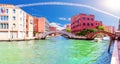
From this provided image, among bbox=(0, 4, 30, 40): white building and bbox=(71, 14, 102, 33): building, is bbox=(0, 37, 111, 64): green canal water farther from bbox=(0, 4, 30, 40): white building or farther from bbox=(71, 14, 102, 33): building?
bbox=(71, 14, 102, 33): building

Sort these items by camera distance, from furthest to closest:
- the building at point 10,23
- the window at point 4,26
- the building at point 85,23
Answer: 1. the building at point 85,23
2. the window at point 4,26
3. the building at point 10,23

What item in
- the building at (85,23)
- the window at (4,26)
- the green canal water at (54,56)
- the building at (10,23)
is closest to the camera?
the green canal water at (54,56)

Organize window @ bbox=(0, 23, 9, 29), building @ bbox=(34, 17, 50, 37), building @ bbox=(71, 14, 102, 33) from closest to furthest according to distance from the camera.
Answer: window @ bbox=(0, 23, 9, 29)
building @ bbox=(71, 14, 102, 33)
building @ bbox=(34, 17, 50, 37)

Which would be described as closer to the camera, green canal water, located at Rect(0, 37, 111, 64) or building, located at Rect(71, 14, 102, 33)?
green canal water, located at Rect(0, 37, 111, 64)

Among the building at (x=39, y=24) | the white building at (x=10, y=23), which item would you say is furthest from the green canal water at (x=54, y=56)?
the building at (x=39, y=24)

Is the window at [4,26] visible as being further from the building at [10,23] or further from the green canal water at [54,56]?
the green canal water at [54,56]

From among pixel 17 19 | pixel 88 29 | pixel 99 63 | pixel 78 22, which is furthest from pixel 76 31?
pixel 99 63

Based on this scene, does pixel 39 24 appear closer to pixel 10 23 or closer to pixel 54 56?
pixel 10 23

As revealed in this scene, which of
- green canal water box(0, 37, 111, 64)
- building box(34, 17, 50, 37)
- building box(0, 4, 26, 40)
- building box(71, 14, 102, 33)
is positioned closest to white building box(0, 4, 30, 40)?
building box(0, 4, 26, 40)

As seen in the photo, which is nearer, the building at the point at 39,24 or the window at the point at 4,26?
the window at the point at 4,26

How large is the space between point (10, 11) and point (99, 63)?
8996 mm

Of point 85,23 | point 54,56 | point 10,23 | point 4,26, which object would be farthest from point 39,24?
point 54,56

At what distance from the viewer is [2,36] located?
38.7 feet

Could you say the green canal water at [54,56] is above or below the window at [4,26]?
below
